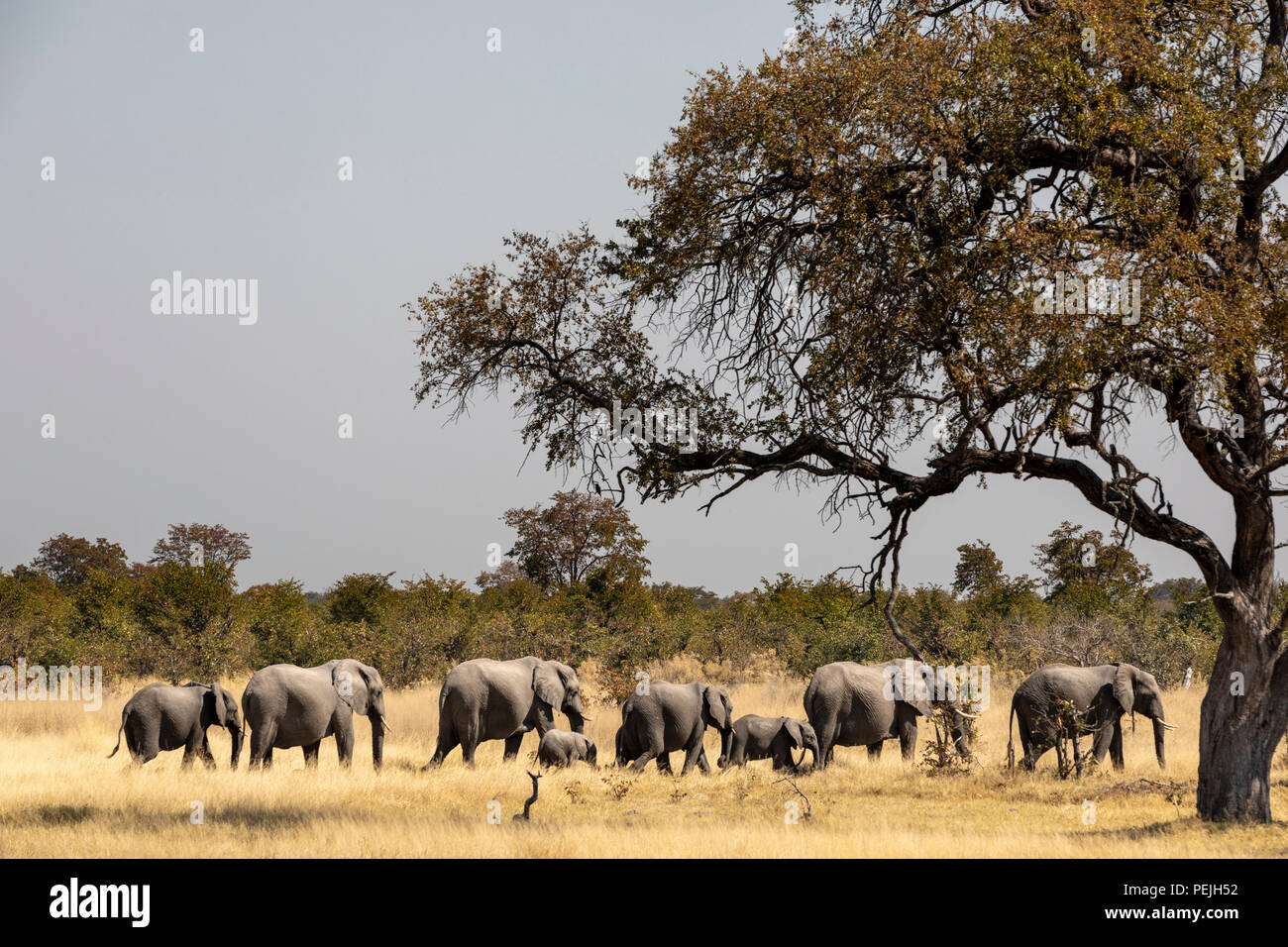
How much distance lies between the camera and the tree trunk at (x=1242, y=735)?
1320cm

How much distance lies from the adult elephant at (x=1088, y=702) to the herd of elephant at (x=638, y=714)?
0.02 m

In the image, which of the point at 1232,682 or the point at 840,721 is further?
the point at 840,721

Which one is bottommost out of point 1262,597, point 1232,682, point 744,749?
point 744,749

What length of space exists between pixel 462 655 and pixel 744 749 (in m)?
15.0

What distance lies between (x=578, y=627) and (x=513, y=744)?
14.1 meters

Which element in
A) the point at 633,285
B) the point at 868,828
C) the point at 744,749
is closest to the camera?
the point at 868,828

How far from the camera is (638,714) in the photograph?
18.7 m

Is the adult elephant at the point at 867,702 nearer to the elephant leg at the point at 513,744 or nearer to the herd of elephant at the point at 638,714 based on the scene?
the herd of elephant at the point at 638,714

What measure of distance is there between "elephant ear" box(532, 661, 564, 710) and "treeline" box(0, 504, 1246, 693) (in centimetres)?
597

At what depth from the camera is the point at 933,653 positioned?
2461cm

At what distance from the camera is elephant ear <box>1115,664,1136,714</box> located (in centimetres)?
1861

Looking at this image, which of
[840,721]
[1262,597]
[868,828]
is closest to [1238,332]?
[1262,597]

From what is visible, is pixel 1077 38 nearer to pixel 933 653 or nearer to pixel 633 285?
pixel 633 285

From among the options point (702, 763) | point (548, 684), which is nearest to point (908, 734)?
point (702, 763)
